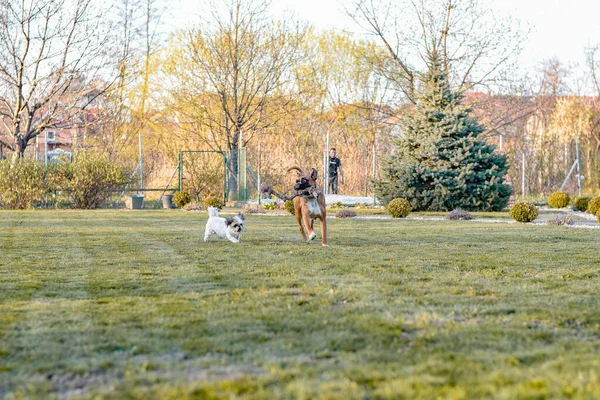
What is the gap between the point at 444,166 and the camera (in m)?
22.5

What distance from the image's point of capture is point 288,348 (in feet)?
14.6

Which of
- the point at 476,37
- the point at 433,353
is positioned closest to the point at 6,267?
the point at 433,353

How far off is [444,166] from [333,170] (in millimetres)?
6225

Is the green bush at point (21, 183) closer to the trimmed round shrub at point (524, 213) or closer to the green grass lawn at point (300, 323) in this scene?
the green grass lawn at point (300, 323)

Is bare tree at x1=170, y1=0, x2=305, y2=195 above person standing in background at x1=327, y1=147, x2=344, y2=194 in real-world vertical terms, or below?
above

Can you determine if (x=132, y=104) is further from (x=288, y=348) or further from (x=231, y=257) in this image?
(x=288, y=348)

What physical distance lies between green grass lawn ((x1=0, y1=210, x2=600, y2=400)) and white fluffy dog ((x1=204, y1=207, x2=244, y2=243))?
0.99 metres

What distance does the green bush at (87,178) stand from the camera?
2455 centimetres

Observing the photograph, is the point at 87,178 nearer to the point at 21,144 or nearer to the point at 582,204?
the point at 21,144

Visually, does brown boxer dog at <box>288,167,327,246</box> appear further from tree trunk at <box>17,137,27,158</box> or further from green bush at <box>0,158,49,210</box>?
tree trunk at <box>17,137,27,158</box>

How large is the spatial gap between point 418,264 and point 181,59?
25.6 meters

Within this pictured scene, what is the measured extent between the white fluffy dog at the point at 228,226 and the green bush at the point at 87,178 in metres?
13.8

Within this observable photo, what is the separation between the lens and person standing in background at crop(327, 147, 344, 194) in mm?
27453

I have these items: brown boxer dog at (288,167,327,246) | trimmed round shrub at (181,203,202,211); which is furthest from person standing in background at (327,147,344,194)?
brown boxer dog at (288,167,327,246)
